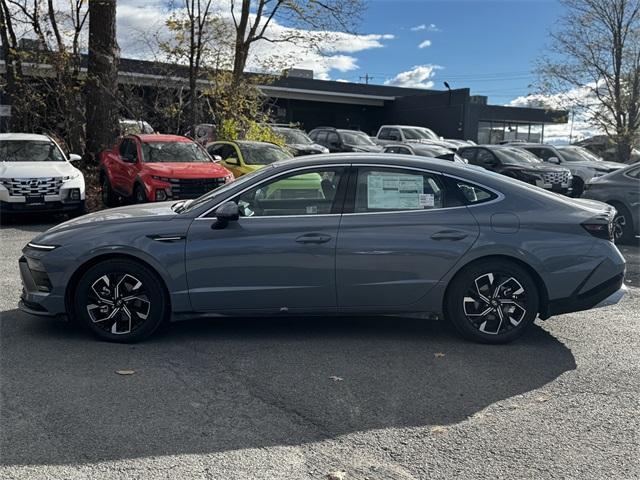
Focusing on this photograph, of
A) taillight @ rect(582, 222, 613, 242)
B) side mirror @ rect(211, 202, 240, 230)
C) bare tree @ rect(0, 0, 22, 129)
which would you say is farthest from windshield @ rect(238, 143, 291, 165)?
taillight @ rect(582, 222, 613, 242)

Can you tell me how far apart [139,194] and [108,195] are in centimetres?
210

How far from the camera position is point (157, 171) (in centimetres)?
1187

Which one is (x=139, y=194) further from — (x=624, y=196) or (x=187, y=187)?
(x=624, y=196)

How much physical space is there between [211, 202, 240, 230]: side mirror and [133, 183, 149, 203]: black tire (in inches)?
287

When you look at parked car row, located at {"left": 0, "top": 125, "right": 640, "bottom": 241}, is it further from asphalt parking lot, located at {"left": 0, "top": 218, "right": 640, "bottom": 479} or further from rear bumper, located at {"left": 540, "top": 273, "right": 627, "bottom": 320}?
asphalt parking lot, located at {"left": 0, "top": 218, "right": 640, "bottom": 479}

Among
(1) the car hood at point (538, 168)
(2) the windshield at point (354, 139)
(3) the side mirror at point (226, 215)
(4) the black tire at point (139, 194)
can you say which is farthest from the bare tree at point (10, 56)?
(3) the side mirror at point (226, 215)

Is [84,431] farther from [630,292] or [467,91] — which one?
[467,91]

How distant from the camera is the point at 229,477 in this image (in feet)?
10.4

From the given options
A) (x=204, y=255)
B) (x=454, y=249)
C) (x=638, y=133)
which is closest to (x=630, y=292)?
(x=454, y=249)

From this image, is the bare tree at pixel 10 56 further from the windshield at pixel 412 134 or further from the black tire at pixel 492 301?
the black tire at pixel 492 301

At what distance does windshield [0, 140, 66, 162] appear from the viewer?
40.3 ft

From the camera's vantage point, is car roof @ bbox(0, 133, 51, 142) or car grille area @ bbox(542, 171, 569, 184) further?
car grille area @ bbox(542, 171, 569, 184)

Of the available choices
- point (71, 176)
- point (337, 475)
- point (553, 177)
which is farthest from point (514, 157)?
point (337, 475)

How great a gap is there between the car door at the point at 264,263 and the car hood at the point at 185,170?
22.8 ft
